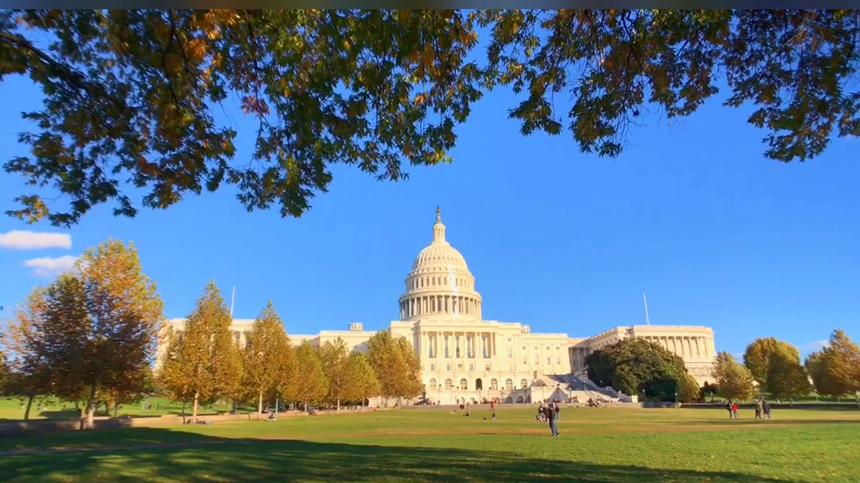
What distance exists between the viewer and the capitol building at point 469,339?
426 ft

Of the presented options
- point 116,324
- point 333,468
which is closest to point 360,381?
point 116,324

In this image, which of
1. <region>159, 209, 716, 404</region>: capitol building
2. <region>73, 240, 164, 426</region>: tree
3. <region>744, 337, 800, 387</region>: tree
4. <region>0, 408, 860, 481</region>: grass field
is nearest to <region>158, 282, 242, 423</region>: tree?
<region>73, 240, 164, 426</region>: tree

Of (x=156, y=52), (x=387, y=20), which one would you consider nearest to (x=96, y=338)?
(x=156, y=52)

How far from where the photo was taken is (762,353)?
9994 cm

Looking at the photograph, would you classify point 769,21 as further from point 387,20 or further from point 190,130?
point 190,130

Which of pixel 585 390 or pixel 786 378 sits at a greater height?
pixel 786 378

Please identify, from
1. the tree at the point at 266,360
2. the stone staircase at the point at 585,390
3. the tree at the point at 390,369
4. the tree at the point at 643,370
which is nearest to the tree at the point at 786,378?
the tree at the point at 643,370

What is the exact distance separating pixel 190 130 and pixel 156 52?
5.50 feet

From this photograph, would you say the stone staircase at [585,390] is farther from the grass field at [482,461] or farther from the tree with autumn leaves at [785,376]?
the grass field at [482,461]

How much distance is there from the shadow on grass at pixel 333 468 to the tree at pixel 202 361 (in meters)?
22.7

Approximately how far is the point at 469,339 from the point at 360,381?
72.6 m

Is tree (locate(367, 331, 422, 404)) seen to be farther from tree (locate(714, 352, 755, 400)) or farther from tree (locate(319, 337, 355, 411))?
tree (locate(714, 352, 755, 400))

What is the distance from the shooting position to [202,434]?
27453 millimetres

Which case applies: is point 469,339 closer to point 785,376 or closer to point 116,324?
point 785,376
